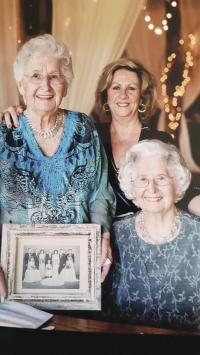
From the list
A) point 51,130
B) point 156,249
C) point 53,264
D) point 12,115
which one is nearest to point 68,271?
point 53,264

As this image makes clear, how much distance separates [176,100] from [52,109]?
1.88 feet

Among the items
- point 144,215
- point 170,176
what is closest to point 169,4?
point 170,176

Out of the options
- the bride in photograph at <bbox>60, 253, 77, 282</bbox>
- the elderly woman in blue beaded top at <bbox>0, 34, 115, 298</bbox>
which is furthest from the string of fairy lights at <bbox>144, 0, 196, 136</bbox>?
the bride in photograph at <bbox>60, 253, 77, 282</bbox>

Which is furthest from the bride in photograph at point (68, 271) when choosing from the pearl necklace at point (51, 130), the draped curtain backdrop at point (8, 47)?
the draped curtain backdrop at point (8, 47)

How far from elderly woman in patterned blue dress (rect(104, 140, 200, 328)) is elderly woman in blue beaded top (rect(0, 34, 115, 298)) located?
10 centimetres

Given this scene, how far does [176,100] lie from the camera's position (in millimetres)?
2293

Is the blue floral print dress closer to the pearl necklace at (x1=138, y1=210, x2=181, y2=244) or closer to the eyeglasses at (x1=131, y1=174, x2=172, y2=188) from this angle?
the pearl necklace at (x1=138, y1=210, x2=181, y2=244)

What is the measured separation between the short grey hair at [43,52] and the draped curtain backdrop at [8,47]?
4 cm

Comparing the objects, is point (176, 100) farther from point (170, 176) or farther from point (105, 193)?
point (105, 193)

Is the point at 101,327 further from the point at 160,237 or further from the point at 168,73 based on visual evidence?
the point at 168,73

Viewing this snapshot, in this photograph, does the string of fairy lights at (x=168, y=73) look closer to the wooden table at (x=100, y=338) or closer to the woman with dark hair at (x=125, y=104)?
the woman with dark hair at (x=125, y=104)

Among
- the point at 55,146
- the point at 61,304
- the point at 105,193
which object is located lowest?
the point at 61,304

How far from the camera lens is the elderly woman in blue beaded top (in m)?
2.25

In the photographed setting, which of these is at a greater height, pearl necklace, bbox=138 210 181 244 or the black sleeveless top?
the black sleeveless top
